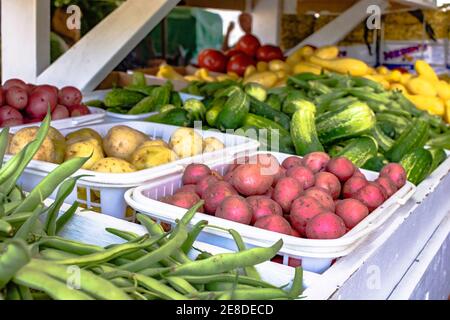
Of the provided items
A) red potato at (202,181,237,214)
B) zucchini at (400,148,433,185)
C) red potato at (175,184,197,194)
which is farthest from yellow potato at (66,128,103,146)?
zucchini at (400,148,433,185)

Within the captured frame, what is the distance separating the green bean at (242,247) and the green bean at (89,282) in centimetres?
29

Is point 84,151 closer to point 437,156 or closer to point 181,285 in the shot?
point 181,285

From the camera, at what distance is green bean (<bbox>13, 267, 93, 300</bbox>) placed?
78cm

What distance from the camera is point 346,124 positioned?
7.21 feet

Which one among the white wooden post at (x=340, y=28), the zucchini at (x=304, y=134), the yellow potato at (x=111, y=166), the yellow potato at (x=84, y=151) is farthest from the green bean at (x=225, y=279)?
the white wooden post at (x=340, y=28)

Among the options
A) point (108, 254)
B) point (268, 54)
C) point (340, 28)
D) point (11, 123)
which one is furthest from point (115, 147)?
point (340, 28)

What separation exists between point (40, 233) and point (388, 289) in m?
0.88

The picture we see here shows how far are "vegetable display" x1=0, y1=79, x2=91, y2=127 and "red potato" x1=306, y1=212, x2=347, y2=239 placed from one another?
1.34 m

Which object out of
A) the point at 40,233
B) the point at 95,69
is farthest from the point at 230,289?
the point at 95,69

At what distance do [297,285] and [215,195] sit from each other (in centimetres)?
42

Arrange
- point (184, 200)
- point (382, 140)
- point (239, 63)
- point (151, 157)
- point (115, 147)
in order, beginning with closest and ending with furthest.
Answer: point (184, 200) → point (151, 157) → point (115, 147) → point (382, 140) → point (239, 63)

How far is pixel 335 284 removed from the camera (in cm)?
106

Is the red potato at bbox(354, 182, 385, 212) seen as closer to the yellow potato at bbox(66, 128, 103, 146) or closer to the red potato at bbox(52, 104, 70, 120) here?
the yellow potato at bbox(66, 128, 103, 146)
